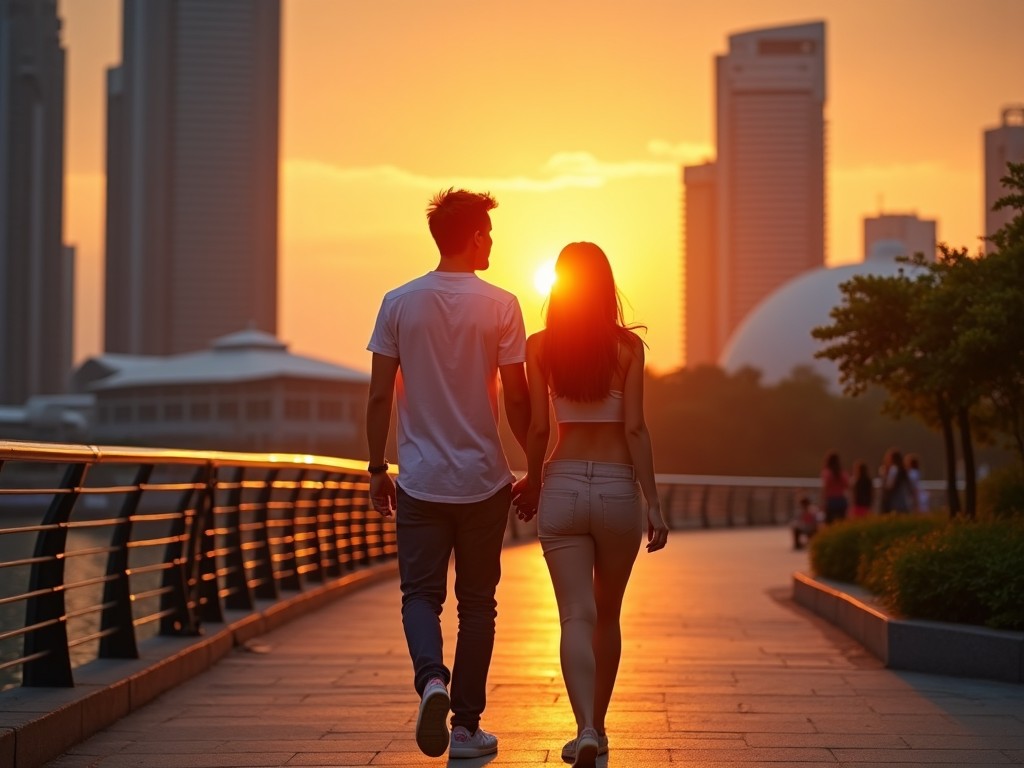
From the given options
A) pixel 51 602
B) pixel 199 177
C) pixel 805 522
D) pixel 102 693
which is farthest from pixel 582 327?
pixel 199 177

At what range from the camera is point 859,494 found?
23.5 m

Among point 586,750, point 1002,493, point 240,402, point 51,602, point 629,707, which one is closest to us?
point 586,750

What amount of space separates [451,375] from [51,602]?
190cm

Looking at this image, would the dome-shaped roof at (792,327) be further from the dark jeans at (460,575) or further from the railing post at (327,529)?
the dark jeans at (460,575)

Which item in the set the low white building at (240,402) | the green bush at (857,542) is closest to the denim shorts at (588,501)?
the green bush at (857,542)

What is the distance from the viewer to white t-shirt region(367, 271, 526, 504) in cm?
578

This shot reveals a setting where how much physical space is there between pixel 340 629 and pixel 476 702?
549 cm

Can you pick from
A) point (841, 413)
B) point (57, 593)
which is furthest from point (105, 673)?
point (841, 413)

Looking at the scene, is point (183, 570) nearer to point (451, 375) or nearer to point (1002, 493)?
point (451, 375)

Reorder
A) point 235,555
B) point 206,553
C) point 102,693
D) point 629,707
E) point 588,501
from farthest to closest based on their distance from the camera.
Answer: point 235,555, point 206,553, point 629,707, point 102,693, point 588,501

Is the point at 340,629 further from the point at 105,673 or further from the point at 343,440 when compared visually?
the point at 343,440

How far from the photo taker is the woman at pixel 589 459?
5.67 metres

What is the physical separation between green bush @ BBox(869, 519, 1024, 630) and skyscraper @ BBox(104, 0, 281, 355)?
182 metres

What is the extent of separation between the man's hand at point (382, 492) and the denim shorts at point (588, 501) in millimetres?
553
